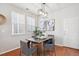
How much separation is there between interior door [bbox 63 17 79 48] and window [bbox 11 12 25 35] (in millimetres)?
856

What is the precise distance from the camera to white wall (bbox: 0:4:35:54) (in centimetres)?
149

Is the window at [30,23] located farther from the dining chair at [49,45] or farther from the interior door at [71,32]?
the interior door at [71,32]

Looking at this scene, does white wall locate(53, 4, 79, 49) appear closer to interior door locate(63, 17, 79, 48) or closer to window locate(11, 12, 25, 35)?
interior door locate(63, 17, 79, 48)

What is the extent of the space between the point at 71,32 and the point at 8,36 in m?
1.28

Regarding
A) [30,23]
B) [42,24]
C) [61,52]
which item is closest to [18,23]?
[30,23]

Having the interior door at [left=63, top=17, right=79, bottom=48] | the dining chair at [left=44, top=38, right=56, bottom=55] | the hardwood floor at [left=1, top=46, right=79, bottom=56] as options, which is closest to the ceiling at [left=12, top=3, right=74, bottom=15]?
the interior door at [left=63, top=17, right=79, bottom=48]

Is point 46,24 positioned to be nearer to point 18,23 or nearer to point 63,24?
point 63,24

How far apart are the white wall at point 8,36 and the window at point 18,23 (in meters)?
0.08

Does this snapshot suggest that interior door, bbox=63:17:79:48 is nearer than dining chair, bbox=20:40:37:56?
No

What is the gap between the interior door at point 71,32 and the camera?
5.29 feet

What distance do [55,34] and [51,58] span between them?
55 cm

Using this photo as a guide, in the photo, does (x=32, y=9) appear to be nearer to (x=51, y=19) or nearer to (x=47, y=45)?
(x=51, y=19)

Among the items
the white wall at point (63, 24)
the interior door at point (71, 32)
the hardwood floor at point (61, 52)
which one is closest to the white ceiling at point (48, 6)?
the white wall at point (63, 24)

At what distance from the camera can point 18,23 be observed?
60.9 inches
